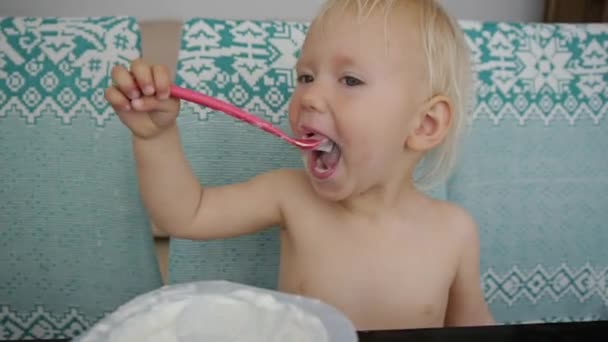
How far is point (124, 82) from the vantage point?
23.4 inches

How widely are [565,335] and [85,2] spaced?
64.6 inches

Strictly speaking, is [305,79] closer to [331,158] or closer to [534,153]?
[331,158]

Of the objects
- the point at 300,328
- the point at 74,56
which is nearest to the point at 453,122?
the point at 300,328

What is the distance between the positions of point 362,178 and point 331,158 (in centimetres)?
5

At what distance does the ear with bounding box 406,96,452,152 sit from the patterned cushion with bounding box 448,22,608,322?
365 mm

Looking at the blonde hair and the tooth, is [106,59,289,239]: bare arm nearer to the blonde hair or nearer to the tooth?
the tooth

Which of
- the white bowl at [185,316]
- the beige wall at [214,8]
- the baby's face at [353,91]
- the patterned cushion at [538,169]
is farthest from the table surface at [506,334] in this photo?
the beige wall at [214,8]

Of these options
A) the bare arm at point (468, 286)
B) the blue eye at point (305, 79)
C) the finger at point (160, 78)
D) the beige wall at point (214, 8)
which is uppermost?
the beige wall at point (214, 8)

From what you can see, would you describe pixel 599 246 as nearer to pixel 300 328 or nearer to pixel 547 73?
pixel 547 73

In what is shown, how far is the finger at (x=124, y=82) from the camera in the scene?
59 cm

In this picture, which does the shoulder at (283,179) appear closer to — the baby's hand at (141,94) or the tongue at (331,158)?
the tongue at (331,158)

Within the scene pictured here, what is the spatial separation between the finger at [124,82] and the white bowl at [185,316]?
0.24 m

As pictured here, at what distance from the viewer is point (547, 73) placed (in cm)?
119

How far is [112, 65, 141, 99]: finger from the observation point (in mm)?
592
